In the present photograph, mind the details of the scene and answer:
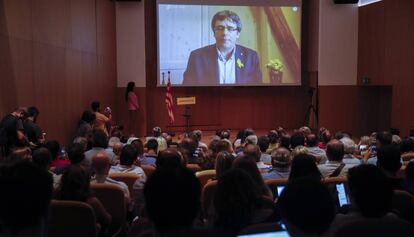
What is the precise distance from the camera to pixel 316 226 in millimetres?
1663

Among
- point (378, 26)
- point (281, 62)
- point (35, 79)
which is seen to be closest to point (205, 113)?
point (281, 62)

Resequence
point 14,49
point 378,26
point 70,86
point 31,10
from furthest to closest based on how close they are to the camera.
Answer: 1. point 378,26
2. point 70,86
3. point 31,10
4. point 14,49

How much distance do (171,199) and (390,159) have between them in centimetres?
207

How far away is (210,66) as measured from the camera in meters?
12.2

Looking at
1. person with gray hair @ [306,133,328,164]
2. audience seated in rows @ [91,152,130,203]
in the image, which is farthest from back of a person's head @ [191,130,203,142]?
audience seated in rows @ [91,152,130,203]

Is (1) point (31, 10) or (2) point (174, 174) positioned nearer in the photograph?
Answer: (2) point (174, 174)

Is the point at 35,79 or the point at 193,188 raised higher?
the point at 35,79

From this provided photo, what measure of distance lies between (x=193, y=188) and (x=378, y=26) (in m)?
10.9

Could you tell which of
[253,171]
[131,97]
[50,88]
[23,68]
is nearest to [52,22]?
[50,88]

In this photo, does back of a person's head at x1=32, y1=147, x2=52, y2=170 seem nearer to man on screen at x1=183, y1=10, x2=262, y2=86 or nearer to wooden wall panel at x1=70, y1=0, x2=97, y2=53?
wooden wall panel at x1=70, y1=0, x2=97, y2=53

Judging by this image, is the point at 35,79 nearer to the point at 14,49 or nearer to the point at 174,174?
the point at 14,49

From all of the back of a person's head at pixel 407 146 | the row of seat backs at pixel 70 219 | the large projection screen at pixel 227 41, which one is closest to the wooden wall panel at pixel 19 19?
the row of seat backs at pixel 70 219

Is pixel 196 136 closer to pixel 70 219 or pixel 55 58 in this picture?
pixel 55 58

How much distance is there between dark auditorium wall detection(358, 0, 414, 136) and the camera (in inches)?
405
